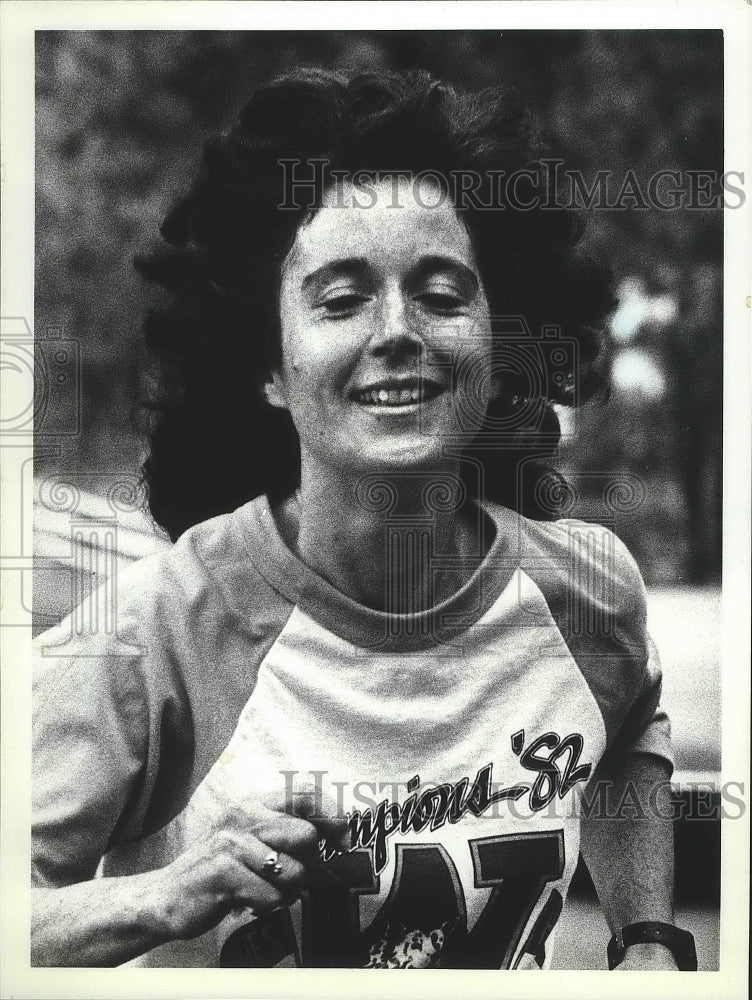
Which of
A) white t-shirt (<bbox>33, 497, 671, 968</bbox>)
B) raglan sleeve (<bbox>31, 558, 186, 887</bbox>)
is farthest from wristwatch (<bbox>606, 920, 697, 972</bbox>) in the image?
raglan sleeve (<bbox>31, 558, 186, 887</bbox>)

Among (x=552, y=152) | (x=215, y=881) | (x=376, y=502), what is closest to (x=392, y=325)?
(x=376, y=502)

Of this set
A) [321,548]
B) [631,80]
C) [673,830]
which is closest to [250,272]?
[321,548]

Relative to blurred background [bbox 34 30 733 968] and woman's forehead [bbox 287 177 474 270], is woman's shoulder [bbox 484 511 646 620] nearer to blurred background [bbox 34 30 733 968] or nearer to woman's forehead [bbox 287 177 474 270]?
blurred background [bbox 34 30 733 968]

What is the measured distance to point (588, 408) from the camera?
2.17 metres

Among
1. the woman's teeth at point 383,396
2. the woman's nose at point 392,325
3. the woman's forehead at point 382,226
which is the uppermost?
the woman's forehead at point 382,226

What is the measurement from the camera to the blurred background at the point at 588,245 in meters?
2.17

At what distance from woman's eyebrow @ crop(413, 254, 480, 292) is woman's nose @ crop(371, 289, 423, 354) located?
7 centimetres

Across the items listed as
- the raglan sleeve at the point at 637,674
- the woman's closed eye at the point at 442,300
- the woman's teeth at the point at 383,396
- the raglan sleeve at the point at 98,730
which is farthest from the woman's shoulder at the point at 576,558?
the raglan sleeve at the point at 98,730

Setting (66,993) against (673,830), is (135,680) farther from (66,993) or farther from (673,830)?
(673,830)

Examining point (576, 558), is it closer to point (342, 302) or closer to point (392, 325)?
point (392, 325)

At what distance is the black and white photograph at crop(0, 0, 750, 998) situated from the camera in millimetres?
2135

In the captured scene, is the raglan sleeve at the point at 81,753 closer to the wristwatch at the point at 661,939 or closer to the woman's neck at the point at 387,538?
the woman's neck at the point at 387,538

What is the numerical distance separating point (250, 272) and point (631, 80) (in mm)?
919

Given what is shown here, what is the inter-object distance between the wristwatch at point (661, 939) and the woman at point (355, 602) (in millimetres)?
12
